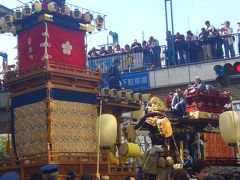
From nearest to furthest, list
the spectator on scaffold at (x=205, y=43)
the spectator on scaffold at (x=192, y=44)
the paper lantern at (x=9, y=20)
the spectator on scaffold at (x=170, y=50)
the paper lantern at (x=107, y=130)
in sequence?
the paper lantern at (x=107, y=130) < the paper lantern at (x=9, y=20) < the spectator on scaffold at (x=205, y=43) < the spectator on scaffold at (x=192, y=44) < the spectator on scaffold at (x=170, y=50)

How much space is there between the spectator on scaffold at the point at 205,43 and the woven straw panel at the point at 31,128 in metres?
7.10

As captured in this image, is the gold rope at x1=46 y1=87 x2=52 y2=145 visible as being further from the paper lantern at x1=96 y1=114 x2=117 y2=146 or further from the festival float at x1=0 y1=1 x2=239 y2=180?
the paper lantern at x1=96 y1=114 x2=117 y2=146

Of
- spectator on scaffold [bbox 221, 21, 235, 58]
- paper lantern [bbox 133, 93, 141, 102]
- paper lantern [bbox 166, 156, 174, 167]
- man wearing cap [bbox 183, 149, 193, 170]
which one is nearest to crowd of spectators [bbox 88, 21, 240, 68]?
spectator on scaffold [bbox 221, 21, 235, 58]

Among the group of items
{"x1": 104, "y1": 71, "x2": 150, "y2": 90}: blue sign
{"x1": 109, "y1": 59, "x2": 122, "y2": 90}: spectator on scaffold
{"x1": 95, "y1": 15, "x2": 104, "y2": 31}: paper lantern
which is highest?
{"x1": 95, "y1": 15, "x2": 104, "y2": 31}: paper lantern

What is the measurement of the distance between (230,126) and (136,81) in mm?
8167

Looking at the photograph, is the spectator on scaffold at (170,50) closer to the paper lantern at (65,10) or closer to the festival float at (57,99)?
the festival float at (57,99)

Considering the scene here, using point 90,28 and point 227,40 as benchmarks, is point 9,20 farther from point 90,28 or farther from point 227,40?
point 227,40

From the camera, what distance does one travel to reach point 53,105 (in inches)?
572

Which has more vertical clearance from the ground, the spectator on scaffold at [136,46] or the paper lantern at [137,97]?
the spectator on scaffold at [136,46]

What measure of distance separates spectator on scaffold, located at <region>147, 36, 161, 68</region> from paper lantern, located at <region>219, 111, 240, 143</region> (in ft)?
Answer: 24.7

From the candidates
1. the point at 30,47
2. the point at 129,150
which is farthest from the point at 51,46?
the point at 129,150

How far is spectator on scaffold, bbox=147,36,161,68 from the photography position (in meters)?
19.7

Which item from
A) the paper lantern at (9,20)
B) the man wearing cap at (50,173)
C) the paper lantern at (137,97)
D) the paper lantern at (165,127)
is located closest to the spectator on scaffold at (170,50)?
the paper lantern at (137,97)

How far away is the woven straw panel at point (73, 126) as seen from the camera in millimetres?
14484
